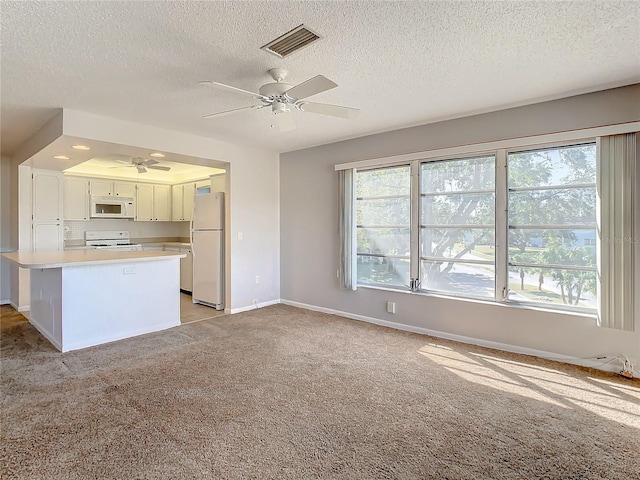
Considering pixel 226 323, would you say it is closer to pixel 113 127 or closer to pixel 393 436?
pixel 113 127

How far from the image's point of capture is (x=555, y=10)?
1955 mm

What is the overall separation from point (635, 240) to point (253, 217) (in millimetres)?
4520

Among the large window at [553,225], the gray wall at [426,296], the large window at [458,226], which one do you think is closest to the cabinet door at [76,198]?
the gray wall at [426,296]

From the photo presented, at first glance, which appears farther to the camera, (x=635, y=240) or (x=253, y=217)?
(x=253, y=217)

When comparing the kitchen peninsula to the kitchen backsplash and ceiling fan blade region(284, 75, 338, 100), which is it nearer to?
the kitchen backsplash

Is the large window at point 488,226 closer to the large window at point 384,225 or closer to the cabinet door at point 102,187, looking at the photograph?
the large window at point 384,225

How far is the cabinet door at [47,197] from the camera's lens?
542 centimetres

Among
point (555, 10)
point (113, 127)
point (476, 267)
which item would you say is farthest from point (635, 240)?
point (113, 127)

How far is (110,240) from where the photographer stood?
6852mm

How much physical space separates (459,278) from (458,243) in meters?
0.41

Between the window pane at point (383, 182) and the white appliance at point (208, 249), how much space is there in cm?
219

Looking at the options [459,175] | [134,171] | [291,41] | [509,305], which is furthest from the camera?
[134,171]

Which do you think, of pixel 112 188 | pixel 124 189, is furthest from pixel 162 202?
pixel 112 188

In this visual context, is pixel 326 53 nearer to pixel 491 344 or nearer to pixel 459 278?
pixel 459 278
